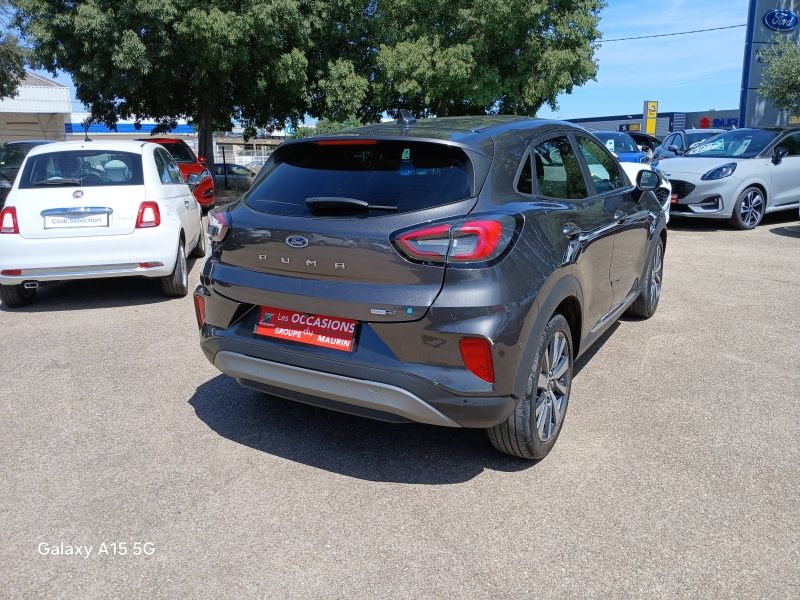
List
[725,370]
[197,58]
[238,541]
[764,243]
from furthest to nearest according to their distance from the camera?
[197,58] → [764,243] → [725,370] → [238,541]

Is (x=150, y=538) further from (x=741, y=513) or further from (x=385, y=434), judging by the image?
(x=741, y=513)

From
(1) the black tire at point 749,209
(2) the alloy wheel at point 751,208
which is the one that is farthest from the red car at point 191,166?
(2) the alloy wheel at point 751,208

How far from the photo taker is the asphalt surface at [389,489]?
2.65 meters

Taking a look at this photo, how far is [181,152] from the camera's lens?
48.5ft

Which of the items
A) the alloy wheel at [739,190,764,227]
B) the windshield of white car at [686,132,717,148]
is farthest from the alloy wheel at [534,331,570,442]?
the windshield of white car at [686,132,717,148]

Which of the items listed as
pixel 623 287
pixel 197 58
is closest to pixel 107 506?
pixel 623 287

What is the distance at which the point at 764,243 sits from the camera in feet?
34.1

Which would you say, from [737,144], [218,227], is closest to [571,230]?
[218,227]

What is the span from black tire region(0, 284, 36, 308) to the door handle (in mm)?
5515

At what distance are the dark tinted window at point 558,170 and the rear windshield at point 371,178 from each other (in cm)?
69

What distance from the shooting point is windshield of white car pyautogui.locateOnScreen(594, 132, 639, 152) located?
14670 mm

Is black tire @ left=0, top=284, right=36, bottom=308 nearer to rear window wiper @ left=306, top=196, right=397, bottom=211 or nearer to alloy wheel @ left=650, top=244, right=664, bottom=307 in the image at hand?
rear window wiper @ left=306, top=196, right=397, bottom=211

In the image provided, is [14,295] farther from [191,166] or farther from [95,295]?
[191,166]

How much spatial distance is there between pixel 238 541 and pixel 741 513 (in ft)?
7.17
